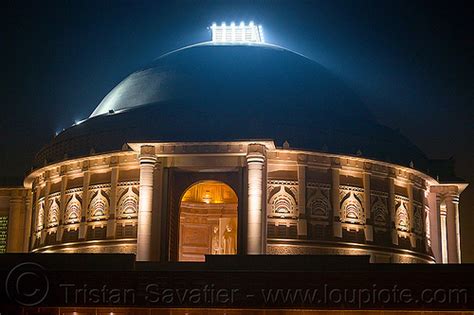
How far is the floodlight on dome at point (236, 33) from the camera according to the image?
47406mm

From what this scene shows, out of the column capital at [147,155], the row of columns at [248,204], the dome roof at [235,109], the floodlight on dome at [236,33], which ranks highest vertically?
the floodlight on dome at [236,33]

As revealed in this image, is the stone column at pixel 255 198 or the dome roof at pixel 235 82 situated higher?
the dome roof at pixel 235 82

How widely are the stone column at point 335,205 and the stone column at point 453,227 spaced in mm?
9069

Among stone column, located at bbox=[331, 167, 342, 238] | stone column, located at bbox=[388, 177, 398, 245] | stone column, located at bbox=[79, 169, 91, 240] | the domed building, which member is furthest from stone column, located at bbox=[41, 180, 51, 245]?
stone column, located at bbox=[388, 177, 398, 245]

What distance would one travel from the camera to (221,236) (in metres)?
43.3

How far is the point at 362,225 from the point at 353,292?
13.5 m

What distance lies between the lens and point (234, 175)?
1412 inches

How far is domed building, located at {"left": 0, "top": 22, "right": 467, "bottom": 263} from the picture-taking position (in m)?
35.5

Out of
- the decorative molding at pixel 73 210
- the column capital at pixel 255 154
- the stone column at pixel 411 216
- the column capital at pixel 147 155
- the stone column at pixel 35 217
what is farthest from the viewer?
the stone column at pixel 35 217

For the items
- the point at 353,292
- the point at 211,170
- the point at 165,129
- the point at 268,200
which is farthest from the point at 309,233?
the point at 353,292

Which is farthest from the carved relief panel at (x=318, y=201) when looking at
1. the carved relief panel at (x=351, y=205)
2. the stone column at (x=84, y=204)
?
the stone column at (x=84, y=204)

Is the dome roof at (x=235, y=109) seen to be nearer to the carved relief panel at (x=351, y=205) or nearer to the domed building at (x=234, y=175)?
the domed building at (x=234, y=175)

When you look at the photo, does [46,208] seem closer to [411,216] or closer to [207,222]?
[207,222]

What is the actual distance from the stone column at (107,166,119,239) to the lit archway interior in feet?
17.6
